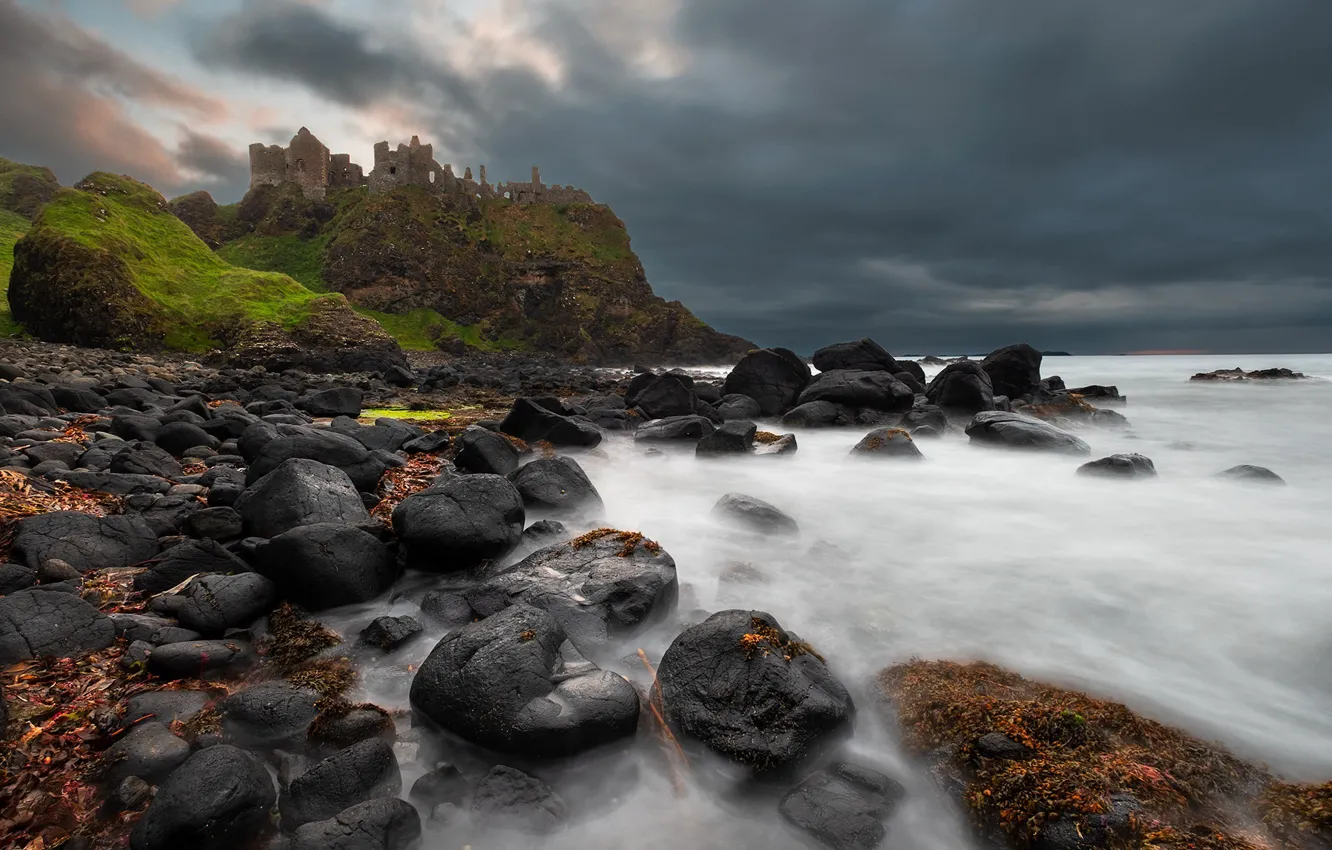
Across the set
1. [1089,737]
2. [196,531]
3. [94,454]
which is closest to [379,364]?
[94,454]

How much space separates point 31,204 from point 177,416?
89769 mm

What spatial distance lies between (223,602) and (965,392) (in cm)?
1882

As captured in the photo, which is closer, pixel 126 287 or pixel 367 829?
pixel 367 829

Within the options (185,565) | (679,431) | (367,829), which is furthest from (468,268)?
(367,829)

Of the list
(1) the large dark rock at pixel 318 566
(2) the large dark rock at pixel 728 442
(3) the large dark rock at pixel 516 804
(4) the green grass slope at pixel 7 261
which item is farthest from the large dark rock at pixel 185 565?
(4) the green grass slope at pixel 7 261

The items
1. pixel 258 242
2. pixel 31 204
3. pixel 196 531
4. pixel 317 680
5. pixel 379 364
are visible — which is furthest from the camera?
pixel 258 242

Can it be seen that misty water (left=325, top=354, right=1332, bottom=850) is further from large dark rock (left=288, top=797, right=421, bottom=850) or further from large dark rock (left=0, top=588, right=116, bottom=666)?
large dark rock (left=0, top=588, right=116, bottom=666)

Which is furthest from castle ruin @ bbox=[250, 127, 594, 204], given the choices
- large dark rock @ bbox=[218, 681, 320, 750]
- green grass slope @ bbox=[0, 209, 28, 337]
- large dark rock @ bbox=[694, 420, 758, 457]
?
large dark rock @ bbox=[218, 681, 320, 750]

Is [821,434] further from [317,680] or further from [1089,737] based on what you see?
[317,680]

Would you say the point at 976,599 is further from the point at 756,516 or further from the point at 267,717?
the point at 267,717

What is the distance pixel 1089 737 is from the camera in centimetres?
362

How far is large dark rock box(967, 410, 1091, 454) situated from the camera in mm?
13227

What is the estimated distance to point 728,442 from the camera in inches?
513

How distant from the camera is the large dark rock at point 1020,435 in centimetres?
1323
